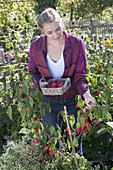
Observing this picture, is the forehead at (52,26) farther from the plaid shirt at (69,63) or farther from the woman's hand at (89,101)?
the woman's hand at (89,101)

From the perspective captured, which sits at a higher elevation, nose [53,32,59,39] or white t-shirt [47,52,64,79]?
nose [53,32,59,39]

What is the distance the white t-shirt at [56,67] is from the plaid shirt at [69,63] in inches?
0.8

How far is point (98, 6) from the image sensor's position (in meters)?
21.6

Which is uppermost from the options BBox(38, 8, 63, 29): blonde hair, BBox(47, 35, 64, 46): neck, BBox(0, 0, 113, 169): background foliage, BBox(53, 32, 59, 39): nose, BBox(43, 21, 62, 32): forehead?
BBox(38, 8, 63, 29): blonde hair

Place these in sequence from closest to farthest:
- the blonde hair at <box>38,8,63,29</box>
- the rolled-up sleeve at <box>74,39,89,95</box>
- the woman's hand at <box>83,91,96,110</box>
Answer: the woman's hand at <box>83,91,96,110</box>, the blonde hair at <box>38,8,63,29</box>, the rolled-up sleeve at <box>74,39,89,95</box>

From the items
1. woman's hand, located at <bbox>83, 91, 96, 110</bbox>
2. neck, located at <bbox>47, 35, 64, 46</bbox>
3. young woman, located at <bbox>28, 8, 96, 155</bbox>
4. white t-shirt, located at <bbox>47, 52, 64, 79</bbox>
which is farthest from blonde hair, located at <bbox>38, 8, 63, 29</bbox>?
woman's hand, located at <bbox>83, 91, 96, 110</bbox>

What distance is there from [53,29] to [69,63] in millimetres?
248

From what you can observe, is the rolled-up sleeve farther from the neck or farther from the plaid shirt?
the neck

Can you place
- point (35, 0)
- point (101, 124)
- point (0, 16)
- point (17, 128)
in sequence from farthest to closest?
1. point (35, 0)
2. point (0, 16)
3. point (17, 128)
4. point (101, 124)

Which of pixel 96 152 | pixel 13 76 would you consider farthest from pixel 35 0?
pixel 96 152

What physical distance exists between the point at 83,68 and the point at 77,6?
19481 mm

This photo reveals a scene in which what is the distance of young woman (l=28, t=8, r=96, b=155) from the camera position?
7.40ft

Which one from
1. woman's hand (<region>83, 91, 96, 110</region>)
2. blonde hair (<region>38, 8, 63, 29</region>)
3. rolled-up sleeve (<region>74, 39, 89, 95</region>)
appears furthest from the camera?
rolled-up sleeve (<region>74, 39, 89, 95</region>)

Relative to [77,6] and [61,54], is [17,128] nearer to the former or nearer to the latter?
[61,54]
